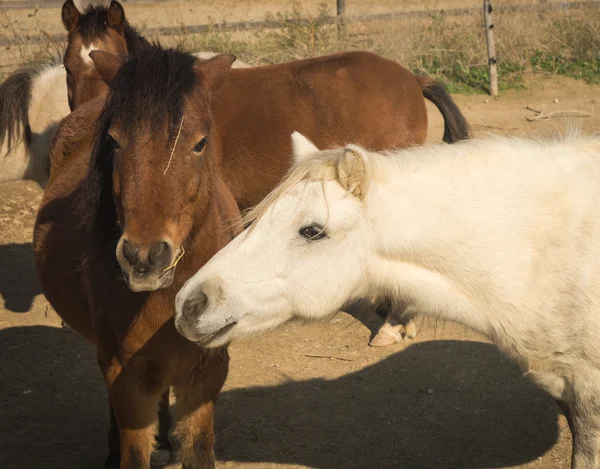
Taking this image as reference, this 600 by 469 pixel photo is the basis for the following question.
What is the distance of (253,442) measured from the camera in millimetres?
4074

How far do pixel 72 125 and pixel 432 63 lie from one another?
315 inches

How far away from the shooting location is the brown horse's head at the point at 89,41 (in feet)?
17.1

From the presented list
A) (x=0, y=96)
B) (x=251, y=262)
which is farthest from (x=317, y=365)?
(x=0, y=96)

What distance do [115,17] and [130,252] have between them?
3.54 m

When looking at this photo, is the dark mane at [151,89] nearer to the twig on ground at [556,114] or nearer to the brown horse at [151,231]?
the brown horse at [151,231]

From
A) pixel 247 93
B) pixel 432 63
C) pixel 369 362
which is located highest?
pixel 247 93

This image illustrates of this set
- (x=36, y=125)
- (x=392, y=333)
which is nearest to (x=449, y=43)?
(x=36, y=125)

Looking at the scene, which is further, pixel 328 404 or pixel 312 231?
pixel 328 404

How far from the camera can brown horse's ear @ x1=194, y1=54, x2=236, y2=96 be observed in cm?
310

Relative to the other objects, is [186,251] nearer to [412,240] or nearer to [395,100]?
[412,240]

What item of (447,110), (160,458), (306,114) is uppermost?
(306,114)

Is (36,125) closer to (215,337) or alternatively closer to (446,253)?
(215,337)

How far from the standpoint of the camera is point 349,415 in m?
4.33

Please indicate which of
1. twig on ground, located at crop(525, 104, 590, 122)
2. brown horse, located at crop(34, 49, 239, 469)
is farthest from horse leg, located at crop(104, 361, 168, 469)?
twig on ground, located at crop(525, 104, 590, 122)
